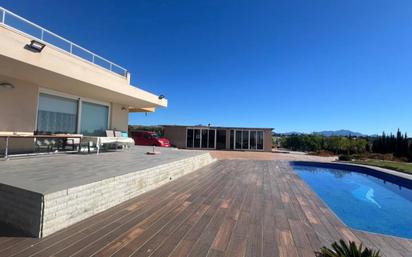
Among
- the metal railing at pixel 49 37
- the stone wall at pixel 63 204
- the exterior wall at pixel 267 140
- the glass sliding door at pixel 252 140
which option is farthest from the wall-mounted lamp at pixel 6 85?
the exterior wall at pixel 267 140

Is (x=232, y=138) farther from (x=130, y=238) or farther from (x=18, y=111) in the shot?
(x=130, y=238)

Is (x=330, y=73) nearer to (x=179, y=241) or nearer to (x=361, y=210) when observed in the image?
(x=361, y=210)

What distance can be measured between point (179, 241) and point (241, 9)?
10269 mm

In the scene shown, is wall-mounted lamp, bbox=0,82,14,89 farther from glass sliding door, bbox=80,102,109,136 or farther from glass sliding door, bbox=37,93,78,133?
glass sliding door, bbox=80,102,109,136

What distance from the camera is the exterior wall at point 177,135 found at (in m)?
23.9

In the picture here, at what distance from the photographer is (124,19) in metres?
10.7

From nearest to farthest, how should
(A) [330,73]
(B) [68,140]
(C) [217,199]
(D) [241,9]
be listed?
(C) [217,199], (B) [68,140], (D) [241,9], (A) [330,73]

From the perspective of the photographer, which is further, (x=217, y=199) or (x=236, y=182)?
(x=236, y=182)

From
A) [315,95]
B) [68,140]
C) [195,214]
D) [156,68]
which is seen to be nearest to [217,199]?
[195,214]

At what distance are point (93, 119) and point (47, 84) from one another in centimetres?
320

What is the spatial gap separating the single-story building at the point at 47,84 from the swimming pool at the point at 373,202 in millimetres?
8366

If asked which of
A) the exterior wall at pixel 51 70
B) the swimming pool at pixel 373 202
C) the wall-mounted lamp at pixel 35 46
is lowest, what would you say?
the swimming pool at pixel 373 202

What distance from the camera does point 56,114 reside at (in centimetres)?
893

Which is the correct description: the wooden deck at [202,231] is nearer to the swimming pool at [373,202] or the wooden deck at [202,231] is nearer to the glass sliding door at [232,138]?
the swimming pool at [373,202]
